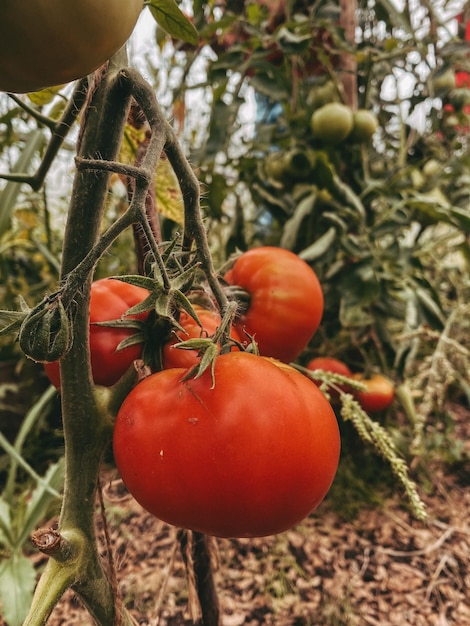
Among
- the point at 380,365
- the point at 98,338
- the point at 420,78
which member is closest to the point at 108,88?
the point at 98,338

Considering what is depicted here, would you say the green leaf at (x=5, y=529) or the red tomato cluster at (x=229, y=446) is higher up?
the red tomato cluster at (x=229, y=446)

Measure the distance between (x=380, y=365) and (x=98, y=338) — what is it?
0.92 metres

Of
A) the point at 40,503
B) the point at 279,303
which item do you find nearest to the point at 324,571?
the point at 40,503

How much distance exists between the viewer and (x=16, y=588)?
70 centimetres

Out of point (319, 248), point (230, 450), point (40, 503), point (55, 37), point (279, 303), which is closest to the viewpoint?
point (55, 37)

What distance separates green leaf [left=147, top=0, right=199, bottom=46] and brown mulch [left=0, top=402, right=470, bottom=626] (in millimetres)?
661

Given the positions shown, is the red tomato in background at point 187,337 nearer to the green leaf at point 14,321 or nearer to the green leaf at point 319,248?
the green leaf at point 14,321

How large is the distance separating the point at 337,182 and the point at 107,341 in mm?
722

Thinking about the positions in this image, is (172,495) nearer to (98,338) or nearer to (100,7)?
(98,338)

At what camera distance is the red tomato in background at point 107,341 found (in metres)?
0.42

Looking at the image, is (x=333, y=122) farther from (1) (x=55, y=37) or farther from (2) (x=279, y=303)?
(1) (x=55, y=37)

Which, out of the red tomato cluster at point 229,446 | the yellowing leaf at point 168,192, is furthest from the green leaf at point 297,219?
the red tomato cluster at point 229,446

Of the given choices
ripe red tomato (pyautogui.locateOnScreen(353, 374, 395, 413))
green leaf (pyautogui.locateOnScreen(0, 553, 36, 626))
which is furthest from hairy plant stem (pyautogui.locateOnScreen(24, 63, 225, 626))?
ripe red tomato (pyautogui.locateOnScreen(353, 374, 395, 413))

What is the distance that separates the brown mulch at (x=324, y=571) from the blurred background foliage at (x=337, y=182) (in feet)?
0.82
